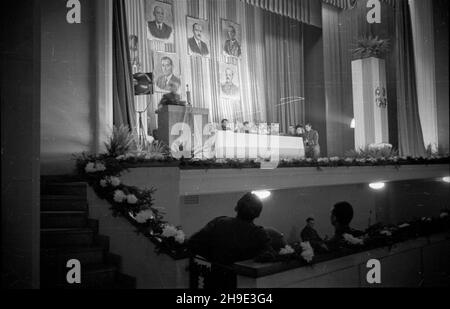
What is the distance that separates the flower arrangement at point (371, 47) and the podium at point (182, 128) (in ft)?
18.6

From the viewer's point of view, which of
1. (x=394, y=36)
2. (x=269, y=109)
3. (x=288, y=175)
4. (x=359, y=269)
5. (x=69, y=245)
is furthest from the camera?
(x=269, y=109)

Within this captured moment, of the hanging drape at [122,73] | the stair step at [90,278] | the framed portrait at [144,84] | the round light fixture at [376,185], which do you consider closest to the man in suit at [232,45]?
the hanging drape at [122,73]

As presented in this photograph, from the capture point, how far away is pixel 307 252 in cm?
318

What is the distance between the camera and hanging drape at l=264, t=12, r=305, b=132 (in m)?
11.5

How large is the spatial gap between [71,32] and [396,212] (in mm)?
6724

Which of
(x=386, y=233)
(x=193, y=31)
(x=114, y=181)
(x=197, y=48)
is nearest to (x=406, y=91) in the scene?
(x=197, y=48)

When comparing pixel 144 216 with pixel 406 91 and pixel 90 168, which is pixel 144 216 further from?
pixel 406 91

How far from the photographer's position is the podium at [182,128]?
19.1 feet

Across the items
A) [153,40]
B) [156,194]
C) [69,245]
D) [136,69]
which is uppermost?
[153,40]

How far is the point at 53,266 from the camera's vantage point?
11.6 feet

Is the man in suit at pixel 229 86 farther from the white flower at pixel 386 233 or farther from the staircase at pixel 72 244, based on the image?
the white flower at pixel 386 233
